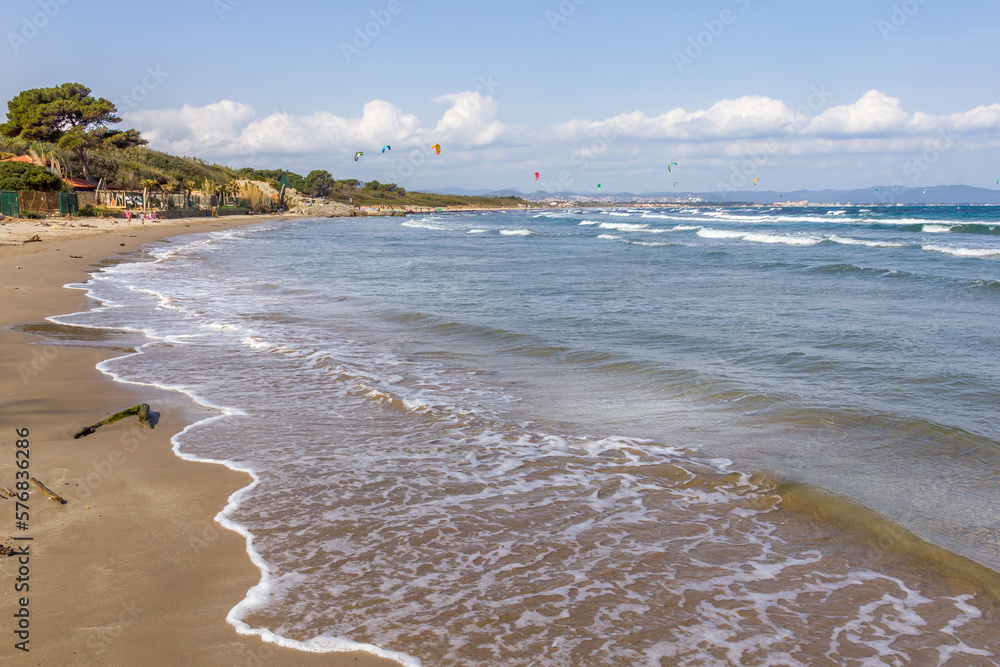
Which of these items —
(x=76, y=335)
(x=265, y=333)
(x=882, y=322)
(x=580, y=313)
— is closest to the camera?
(x=76, y=335)

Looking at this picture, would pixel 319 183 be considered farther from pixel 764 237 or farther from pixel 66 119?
pixel 764 237

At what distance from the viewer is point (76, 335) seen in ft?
32.7

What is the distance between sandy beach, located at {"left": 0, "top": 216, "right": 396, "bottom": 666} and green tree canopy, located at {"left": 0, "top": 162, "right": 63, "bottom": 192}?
39667 millimetres

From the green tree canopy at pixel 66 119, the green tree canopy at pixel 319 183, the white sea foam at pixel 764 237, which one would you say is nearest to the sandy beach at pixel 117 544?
the white sea foam at pixel 764 237

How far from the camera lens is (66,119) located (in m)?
65.2

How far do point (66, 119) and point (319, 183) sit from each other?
233 feet

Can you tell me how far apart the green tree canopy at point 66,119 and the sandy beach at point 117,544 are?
212ft

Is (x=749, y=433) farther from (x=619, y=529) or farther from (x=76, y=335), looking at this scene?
(x=76, y=335)

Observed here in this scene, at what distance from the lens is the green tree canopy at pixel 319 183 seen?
135 metres

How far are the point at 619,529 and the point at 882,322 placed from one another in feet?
32.2

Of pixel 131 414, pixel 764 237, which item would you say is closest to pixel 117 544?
pixel 131 414

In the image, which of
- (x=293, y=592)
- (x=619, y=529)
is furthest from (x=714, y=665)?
(x=293, y=592)
